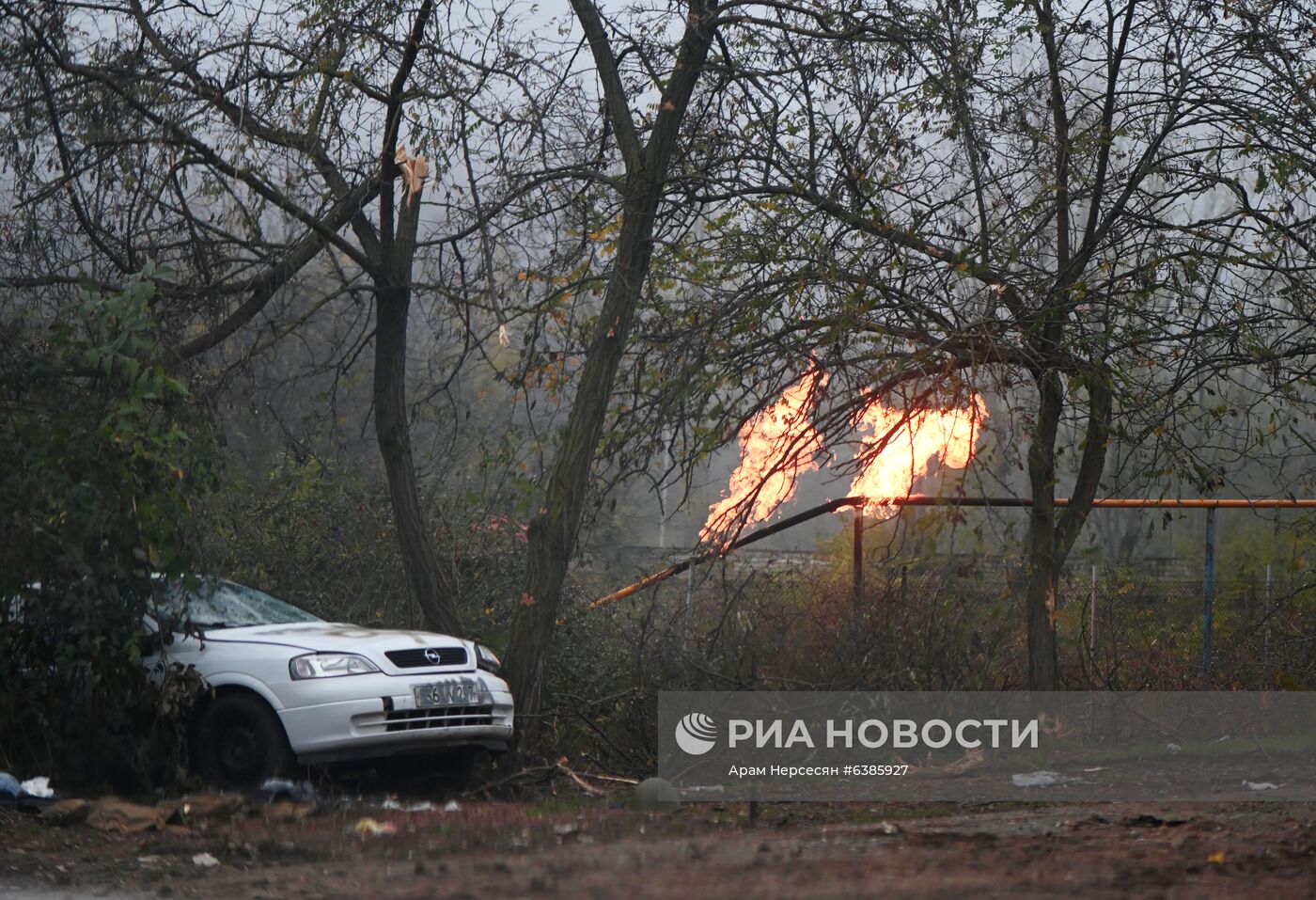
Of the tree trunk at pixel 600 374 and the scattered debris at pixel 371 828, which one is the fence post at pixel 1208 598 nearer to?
the tree trunk at pixel 600 374

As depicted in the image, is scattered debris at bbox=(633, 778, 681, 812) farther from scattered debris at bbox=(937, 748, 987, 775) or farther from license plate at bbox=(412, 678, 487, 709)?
scattered debris at bbox=(937, 748, 987, 775)

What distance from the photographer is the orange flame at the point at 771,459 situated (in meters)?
9.52

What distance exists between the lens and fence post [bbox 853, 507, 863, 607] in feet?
34.2

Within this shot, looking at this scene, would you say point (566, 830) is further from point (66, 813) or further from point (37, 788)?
point (37, 788)

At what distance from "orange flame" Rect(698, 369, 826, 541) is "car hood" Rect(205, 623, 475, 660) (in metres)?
2.20

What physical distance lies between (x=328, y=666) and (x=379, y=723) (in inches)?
17.0

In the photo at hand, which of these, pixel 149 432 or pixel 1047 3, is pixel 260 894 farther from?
pixel 1047 3

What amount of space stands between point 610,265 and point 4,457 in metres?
4.25

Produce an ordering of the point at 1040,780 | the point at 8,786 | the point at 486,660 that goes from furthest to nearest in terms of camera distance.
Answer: the point at 486,660 < the point at 1040,780 < the point at 8,786

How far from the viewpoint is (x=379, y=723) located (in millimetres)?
7633

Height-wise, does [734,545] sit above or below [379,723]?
above

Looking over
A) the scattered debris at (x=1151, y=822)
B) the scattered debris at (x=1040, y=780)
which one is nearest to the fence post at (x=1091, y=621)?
the scattered debris at (x=1040, y=780)

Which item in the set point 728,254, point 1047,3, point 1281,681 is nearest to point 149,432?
point 728,254

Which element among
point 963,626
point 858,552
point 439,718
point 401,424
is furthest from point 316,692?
point 963,626
